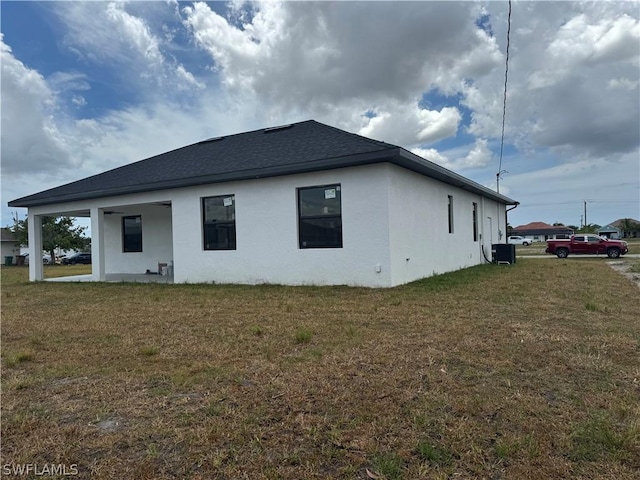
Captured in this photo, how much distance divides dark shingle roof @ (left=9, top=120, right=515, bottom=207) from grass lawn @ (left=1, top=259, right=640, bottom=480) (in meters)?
4.29

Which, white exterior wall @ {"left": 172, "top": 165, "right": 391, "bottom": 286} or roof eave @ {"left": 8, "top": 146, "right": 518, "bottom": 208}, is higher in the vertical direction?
roof eave @ {"left": 8, "top": 146, "right": 518, "bottom": 208}

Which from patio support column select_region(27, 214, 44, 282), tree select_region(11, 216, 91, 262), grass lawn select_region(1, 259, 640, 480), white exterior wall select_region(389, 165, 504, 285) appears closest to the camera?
grass lawn select_region(1, 259, 640, 480)

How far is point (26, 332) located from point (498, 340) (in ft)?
20.2

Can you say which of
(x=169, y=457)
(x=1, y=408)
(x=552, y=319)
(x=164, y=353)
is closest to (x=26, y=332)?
(x=164, y=353)

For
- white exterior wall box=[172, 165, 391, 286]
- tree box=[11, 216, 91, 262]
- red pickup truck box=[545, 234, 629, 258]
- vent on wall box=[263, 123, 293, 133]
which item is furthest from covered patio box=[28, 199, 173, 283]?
tree box=[11, 216, 91, 262]

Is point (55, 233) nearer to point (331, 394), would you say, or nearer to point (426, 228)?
point (426, 228)

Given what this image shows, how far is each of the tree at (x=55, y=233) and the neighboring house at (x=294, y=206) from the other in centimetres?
2595

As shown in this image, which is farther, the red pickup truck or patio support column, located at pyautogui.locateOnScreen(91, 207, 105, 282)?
the red pickup truck

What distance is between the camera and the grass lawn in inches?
87.9

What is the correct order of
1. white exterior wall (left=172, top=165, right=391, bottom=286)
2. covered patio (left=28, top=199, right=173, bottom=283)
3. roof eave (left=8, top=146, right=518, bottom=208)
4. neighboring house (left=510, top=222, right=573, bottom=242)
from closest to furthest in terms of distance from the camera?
1. roof eave (left=8, top=146, right=518, bottom=208)
2. white exterior wall (left=172, top=165, right=391, bottom=286)
3. covered patio (left=28, top=199, right=173, bottom=283)
4. neighboring house (left=510, top=222, right=573, bottom=242)

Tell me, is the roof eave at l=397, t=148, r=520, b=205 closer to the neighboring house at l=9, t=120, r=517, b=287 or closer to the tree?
the neighboring house at l=9, t=120, r=517, b=287

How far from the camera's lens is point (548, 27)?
9.91 metres

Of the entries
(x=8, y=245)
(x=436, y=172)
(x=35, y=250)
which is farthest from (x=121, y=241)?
(x=8, y=245)

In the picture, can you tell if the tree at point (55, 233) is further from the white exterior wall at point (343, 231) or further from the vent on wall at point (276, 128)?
the vent on wall at point (276, 128)
